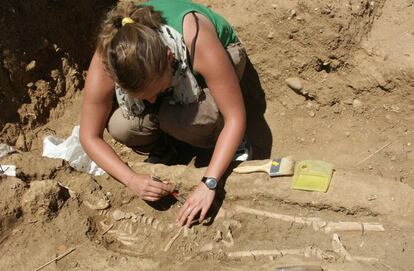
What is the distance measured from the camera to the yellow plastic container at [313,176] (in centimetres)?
266

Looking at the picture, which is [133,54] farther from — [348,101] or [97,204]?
[348,101]

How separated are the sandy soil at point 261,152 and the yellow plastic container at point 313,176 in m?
0.04

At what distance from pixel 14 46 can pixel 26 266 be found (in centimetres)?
158

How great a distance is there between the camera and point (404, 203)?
2516 mm

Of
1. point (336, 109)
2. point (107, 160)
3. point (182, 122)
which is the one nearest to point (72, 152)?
point (107, 160)

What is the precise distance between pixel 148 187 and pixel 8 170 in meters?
0.80

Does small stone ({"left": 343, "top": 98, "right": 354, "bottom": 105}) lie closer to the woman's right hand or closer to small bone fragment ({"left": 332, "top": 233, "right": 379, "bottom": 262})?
small bone fragment ({"left": 332, "top": 233, "right": 379, "bottom": 262})

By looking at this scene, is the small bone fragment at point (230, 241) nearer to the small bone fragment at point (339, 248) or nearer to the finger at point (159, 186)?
the finger at point (159, 186)

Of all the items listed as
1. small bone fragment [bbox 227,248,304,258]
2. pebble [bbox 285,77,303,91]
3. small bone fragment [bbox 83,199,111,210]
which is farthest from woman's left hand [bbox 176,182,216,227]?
pebble [bbox 285,77,303,91]

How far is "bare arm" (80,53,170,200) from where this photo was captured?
2.66 m

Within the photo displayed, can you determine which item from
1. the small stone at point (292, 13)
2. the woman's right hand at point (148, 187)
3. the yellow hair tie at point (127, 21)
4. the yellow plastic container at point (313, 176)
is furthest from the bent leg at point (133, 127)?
the small stone at point (292, 13)

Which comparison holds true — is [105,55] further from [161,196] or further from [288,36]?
[288,36]

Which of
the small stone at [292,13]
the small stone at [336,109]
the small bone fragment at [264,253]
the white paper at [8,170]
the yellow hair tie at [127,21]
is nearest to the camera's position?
the yellow hair tie at [127,21]

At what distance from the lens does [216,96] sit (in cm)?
264
